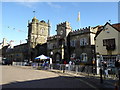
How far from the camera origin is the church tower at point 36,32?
49.4m

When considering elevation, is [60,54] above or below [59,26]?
below

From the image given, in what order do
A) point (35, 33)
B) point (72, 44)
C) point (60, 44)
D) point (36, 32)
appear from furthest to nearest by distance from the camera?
point (36, 32)
point (35, 33)
point (60, 44)
point (72, 44)

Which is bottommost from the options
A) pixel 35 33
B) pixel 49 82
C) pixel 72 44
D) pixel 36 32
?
pixel 49 82

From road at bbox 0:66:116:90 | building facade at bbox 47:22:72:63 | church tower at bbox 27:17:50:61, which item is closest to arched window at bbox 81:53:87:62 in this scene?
building facade at bbox 47:22:72:63

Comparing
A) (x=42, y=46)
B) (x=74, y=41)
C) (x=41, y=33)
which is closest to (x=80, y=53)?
(x=74, y=41)

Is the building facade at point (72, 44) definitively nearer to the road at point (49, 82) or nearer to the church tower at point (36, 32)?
the church tower at point (36, 32)

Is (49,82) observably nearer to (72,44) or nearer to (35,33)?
(72,44)

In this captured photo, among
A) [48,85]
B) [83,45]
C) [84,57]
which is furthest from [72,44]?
[48,85]

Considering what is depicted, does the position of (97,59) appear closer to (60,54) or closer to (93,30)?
(93,30)

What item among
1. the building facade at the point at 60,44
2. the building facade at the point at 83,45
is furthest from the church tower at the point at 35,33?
the building facade at the point at 83,45

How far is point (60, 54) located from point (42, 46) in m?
11.9

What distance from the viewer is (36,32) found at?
52.5 meters

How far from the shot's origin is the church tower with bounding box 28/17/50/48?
162ft

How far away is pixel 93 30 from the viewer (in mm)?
30141
